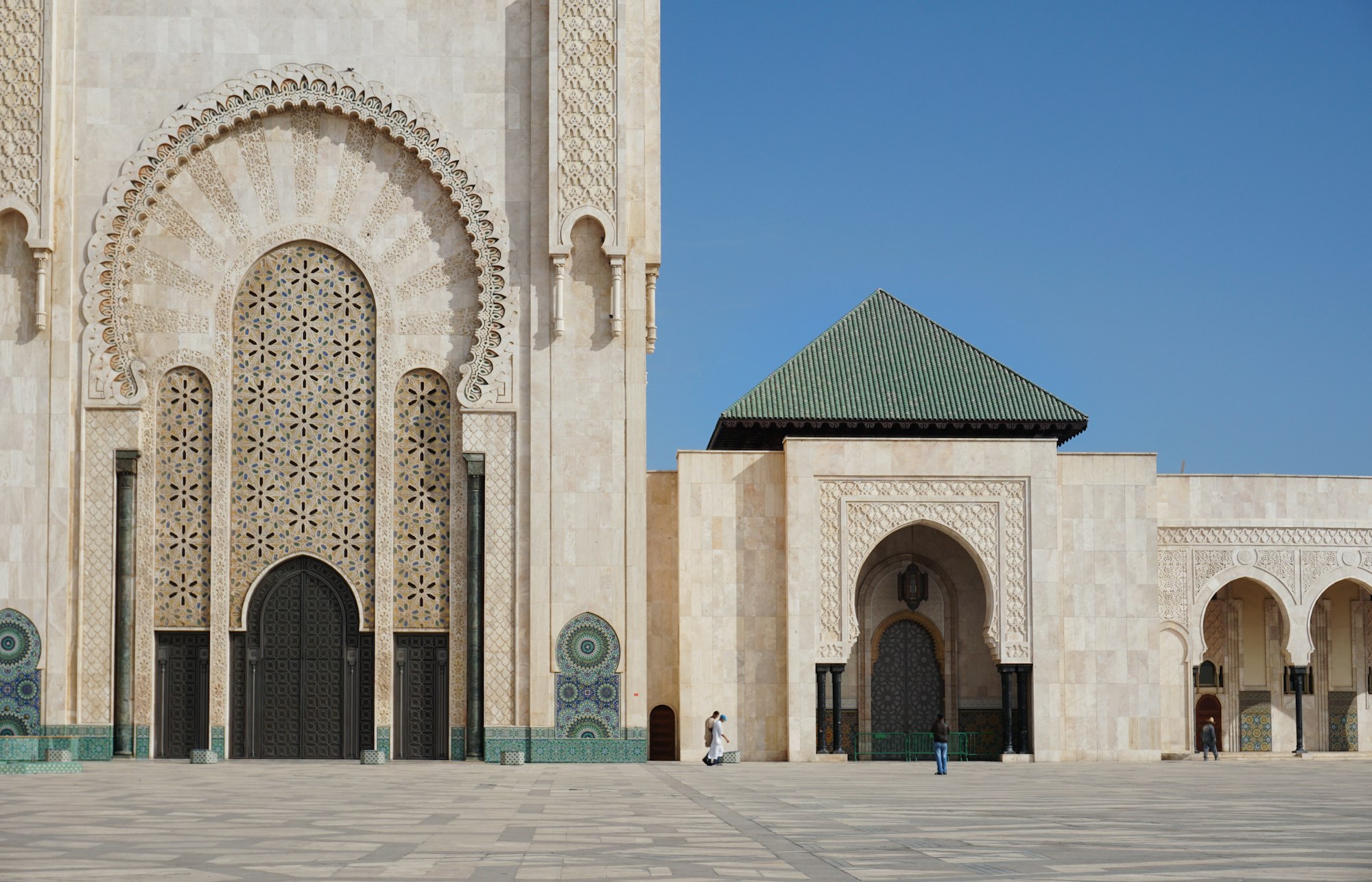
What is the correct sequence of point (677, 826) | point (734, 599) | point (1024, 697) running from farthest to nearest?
point (1024, 697)
point (734, 599)
point (677, 826)

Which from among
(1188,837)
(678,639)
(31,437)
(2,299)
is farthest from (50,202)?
(1188,837)

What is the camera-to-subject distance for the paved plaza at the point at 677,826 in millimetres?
5957

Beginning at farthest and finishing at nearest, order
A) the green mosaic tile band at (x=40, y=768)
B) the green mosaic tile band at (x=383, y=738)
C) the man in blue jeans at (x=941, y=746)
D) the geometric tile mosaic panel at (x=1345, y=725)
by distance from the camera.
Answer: the geometric tile mosaic panel at (x=1345, y=725)
the green mosaic tile band at (x=383, y=738)
the man in blue jeans at (x=941, y=746)
the green mosaic tile band at (x=40, y=768)

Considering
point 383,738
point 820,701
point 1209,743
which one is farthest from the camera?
point 1209,743

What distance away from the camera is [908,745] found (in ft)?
59.1

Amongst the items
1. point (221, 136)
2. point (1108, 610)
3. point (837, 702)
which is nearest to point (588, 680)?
point (837, 702)

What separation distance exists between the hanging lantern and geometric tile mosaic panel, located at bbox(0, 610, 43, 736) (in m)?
9.41

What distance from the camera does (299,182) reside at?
16.4m

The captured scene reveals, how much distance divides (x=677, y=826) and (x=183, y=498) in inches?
381

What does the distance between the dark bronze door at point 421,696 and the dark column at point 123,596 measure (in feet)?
8.76

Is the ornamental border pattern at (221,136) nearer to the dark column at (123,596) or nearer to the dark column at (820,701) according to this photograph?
the dark column at (123,596)

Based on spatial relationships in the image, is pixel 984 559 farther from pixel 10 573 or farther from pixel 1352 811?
pixel 10 573

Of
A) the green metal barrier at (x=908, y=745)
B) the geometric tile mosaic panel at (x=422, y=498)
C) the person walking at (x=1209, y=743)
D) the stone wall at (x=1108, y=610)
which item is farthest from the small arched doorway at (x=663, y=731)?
the person walking at (x=1209, y=743)

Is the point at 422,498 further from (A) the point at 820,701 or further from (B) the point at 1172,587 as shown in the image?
(B) the point at 1172,587
